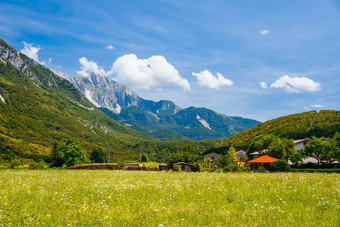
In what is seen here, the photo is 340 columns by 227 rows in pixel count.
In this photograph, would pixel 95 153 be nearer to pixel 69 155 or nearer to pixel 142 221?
pixel 69 155

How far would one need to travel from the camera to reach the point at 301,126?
512 ft

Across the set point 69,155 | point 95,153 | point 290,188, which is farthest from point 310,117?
point 290,188

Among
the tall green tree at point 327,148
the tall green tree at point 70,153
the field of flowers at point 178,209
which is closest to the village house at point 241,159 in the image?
the tall green tree at point 327,148

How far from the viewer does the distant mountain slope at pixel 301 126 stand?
13275cm

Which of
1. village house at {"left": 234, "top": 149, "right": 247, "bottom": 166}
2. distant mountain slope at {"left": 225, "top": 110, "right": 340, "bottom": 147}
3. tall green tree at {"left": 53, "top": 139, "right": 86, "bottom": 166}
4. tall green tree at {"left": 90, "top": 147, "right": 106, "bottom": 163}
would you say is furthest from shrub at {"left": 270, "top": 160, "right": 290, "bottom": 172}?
tall green tree at {"left": 90, "top": 147, "right": 106, "bottom": 163}

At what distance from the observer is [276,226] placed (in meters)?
A: 6.06

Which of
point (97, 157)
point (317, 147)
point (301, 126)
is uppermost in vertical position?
point (301, 126)

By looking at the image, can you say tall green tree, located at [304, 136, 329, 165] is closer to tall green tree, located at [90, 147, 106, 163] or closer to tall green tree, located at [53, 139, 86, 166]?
tall green tree, located at [53, 139, 86, 166]

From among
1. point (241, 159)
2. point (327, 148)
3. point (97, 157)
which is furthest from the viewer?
point (97, 157)

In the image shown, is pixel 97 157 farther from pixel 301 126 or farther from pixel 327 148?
pixel 301 126

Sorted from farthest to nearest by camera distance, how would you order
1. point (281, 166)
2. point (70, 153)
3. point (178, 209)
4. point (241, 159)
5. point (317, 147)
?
1. point (241, 159)
2. point (70, 153)
3. point (317, 147)
4. point (281, 166)
5. point (178, 209)

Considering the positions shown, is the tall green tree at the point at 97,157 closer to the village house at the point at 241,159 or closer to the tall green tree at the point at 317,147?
the village house at the point at 241,159

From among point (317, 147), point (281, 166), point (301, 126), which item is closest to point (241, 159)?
point (317, 147)

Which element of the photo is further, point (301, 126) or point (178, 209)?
point (301, 126)
